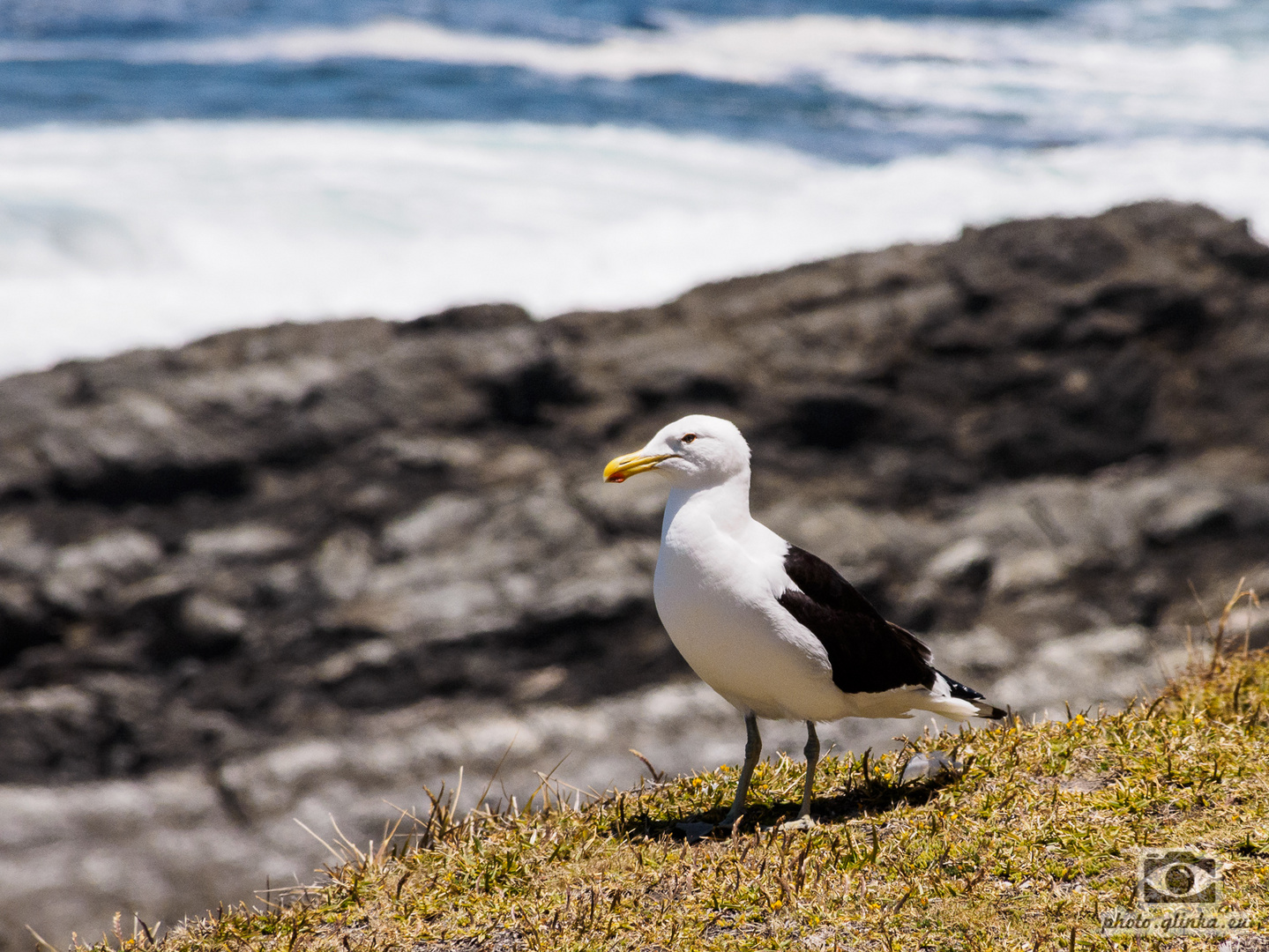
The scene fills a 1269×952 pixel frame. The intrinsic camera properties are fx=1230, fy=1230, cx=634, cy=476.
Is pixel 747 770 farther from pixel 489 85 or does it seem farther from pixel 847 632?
pixel 489 85

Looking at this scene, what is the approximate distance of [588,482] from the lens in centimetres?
1475

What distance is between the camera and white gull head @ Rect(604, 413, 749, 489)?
4.94 meters

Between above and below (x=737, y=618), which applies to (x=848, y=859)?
below

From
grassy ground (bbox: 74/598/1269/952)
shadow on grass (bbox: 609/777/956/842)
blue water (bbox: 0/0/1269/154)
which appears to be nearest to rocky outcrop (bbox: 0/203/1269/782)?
grassy ground (bbox: 74/598/1269/952)

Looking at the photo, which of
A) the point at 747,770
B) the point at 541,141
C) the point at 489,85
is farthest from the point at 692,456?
the point at 489,85

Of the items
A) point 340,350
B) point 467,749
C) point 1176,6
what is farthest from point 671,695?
point 1176,6

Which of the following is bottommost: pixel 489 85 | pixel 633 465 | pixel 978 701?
pixel 978 701

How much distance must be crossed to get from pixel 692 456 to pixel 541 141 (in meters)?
31.8

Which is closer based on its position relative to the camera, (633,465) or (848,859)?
(848,859)

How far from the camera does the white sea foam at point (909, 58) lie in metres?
40.5

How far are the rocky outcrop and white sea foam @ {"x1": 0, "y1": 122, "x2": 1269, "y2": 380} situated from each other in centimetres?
797

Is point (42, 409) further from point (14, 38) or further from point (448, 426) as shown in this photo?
point (14, 38)

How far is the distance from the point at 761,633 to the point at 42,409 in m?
12.8

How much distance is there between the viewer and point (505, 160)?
3341cm
